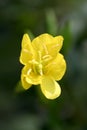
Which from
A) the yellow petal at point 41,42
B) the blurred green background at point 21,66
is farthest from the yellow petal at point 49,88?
the blurred green background at point 21,66

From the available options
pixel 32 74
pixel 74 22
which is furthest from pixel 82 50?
pixel 32 74

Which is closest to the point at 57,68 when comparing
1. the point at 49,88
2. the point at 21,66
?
the point at 49,88

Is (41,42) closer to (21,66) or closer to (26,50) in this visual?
(26,50)

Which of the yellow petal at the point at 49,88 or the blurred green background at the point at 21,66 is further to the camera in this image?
the blurred green background at the point at 21,66

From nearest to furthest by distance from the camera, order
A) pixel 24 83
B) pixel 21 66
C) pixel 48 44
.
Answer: pixel 24 83, pixel 48 44, pixel 21 66

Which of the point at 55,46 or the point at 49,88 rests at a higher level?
the point at 55,46

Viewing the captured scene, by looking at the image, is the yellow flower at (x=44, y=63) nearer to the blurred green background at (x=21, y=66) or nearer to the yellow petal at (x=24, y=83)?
the yellow petal at (x=24, y=83)

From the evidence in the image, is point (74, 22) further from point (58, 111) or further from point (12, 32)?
point (58, 111)

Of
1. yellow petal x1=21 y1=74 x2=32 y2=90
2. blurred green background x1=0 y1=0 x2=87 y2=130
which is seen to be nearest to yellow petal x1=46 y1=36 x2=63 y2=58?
yellow petal x1=21 y1=74 x2=32 y2=90
